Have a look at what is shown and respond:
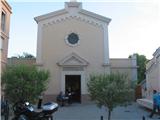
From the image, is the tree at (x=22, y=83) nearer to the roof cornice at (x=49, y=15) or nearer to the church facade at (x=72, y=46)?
the church facade at (x=72, y=46)

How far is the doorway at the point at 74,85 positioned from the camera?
98.8ft

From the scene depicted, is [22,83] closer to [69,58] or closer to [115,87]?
[115,87]

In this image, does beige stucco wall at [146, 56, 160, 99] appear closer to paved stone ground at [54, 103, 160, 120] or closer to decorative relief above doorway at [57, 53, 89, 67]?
paved stone ground at [54, 103, 160, 120]

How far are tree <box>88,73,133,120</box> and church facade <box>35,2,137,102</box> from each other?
15052 mm

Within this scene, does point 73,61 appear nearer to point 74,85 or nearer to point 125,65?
point 74,85

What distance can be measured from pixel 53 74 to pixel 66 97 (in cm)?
310

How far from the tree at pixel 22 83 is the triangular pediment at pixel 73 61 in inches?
516

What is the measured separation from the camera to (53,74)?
28.9m

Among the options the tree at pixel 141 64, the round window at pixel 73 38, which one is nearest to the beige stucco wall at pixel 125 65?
the round window at pixel 73 38

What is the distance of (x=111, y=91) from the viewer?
13.2 meters

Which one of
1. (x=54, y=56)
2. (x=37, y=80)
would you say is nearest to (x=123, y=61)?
(x=54, y=56)

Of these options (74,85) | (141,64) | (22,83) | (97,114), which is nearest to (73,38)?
(74,85)

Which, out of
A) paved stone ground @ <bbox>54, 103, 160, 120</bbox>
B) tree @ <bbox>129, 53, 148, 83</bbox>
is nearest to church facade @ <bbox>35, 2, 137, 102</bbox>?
paved stone ground @ <bbox>54, 103, 160, 120</bbox>

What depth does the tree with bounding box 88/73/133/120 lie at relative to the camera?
13211mm
